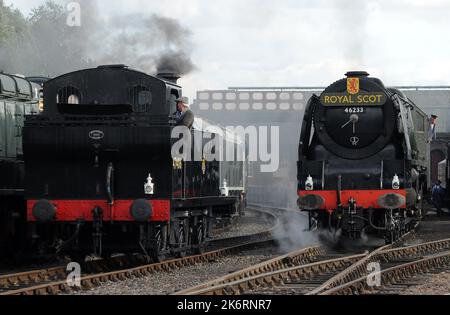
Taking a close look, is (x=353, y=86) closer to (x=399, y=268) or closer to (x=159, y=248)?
(x=399, y=268)

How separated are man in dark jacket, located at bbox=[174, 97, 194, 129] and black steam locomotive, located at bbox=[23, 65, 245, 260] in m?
0.21

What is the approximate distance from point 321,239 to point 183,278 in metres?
7.28

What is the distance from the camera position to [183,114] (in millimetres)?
14758

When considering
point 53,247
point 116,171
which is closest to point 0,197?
point 53,247

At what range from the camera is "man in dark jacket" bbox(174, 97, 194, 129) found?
14609 millimetres

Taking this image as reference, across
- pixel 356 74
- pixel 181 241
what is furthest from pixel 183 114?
pixel 356 74

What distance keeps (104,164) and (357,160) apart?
6.55m

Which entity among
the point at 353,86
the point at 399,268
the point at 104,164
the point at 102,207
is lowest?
the point at 399,268

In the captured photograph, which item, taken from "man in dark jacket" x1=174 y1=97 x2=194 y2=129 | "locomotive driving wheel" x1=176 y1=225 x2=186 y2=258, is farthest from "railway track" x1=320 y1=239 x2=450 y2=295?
"man in dark jacket" x1=174 y1=97 x2=194 y2=129

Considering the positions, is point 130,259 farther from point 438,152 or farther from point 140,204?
A: point 438,152

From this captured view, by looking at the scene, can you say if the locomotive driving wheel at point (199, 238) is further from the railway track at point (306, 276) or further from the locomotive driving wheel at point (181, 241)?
the railway track at point (306, 276)

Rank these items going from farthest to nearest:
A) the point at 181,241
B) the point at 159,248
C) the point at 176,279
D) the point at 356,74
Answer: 1. the point at 356,74
2. the point at 181,241
3. the point at 159,248
4. the point at 176,279

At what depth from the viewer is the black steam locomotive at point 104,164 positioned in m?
14.2

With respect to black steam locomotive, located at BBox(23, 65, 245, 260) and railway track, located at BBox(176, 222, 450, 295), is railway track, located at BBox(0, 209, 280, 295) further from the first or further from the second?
railway track, located at BBox(176, 222, 450, 295)
